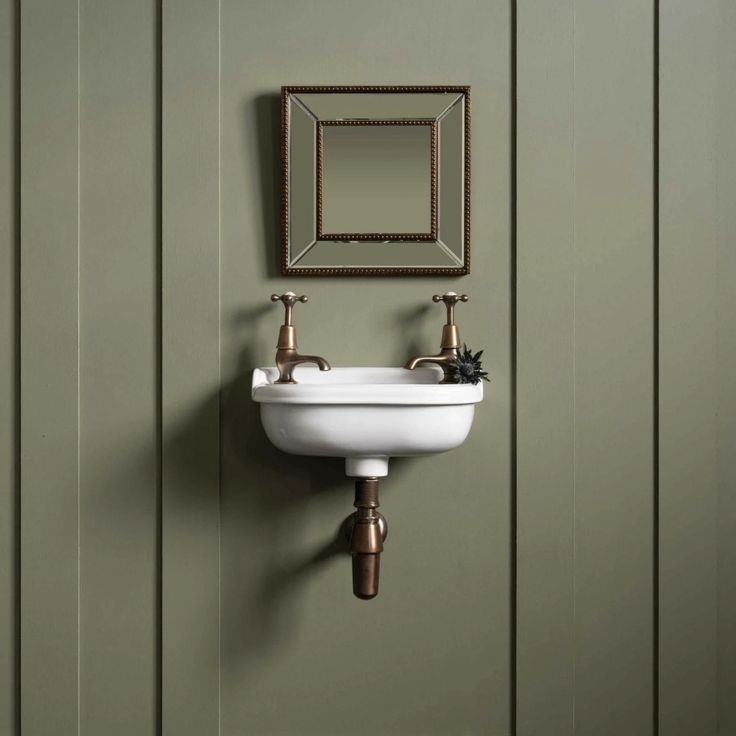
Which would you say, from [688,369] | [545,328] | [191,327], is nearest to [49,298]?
[191,327]

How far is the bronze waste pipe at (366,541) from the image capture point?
1.47 metres

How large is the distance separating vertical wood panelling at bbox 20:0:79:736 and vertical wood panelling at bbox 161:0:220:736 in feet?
0.74

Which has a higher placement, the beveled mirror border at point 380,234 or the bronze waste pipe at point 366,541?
the beveled mirror border at point 380,234

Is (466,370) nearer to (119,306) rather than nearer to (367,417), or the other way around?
(367,417)

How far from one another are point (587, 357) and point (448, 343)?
348mm

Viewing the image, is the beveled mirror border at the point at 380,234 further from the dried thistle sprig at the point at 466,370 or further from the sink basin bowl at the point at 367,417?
the sink basin bowl at the point at 367,417

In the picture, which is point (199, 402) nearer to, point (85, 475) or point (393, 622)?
point (85, 475)

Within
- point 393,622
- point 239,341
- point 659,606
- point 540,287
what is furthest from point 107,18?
point 659,606

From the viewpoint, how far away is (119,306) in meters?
1.64

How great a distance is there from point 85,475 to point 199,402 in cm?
33

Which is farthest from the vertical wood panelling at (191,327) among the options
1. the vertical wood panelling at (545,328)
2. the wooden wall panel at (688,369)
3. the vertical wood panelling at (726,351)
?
the vertical wood panelling at (726,351)

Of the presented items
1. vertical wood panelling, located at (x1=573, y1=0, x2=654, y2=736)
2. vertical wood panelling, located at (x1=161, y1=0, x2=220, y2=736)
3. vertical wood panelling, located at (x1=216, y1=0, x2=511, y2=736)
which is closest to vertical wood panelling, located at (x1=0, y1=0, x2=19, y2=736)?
vertical wood panelling, located at (x1=161, y1=0, x2=220, y2=736)

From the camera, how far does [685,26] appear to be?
1637 mm

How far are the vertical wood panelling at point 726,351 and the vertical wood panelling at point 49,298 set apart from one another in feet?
5.07
